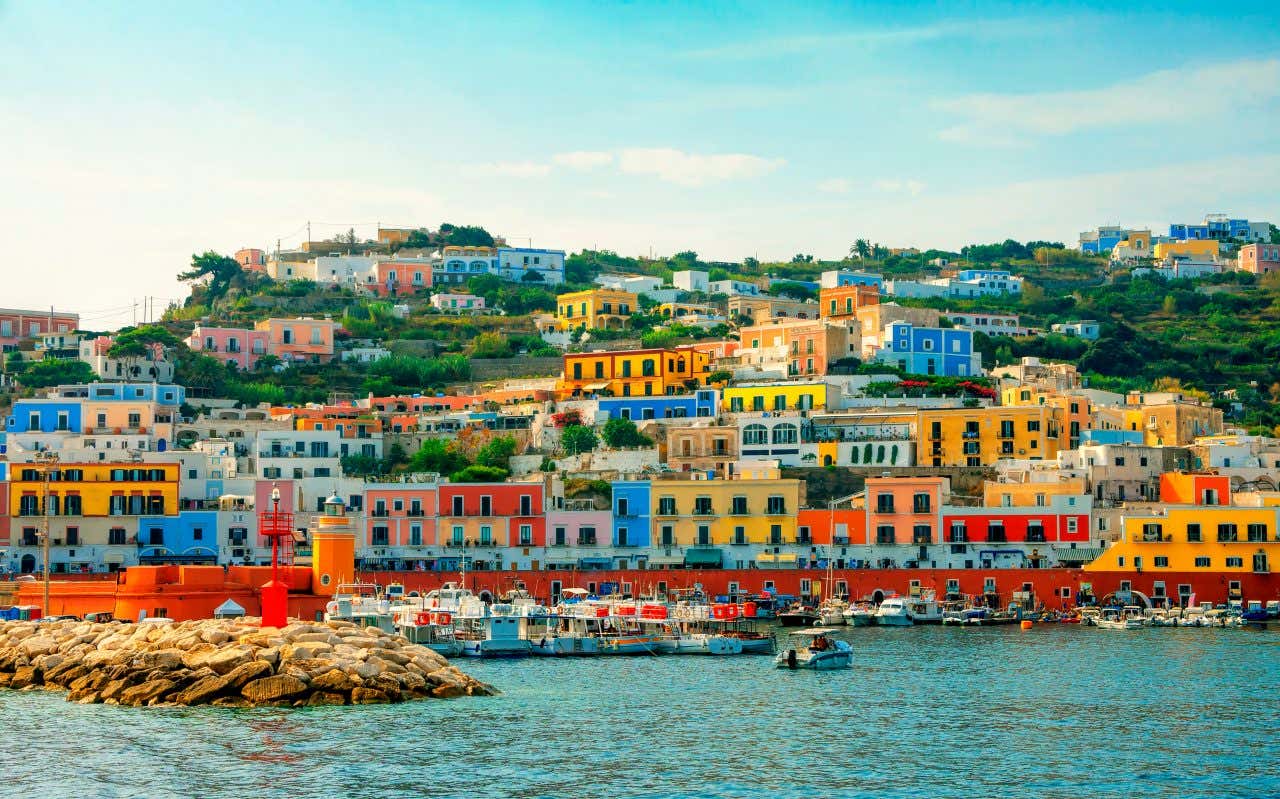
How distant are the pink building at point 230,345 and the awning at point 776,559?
39132mm

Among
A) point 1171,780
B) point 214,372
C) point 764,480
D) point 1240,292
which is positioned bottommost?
point 1171,780

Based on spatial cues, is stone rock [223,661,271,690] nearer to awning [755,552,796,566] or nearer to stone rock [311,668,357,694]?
stone rock [311,668,357,694]

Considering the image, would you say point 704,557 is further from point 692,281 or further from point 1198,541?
point 692,281

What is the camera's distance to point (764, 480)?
68.7 meters

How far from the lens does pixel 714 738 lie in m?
36.4

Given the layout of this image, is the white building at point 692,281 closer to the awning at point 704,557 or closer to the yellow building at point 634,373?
the yellow building at point 634,373

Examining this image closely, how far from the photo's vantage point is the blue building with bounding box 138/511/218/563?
67.5 metres

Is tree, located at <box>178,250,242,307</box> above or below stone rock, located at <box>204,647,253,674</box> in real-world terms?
above

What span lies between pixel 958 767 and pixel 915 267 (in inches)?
4614

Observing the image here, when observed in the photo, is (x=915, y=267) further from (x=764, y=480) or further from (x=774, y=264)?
(x=764, y=480)

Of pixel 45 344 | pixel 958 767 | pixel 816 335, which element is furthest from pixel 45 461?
pixel 958 767

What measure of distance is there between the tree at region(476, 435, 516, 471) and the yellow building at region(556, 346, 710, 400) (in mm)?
6698

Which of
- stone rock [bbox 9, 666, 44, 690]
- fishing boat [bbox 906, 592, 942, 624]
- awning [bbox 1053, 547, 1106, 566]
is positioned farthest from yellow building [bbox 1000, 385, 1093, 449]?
stone rock [bbox 9, 666, 44, 690]

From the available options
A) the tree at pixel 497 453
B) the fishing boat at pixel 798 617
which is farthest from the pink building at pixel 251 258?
the fishing boat at pixel 798 617
